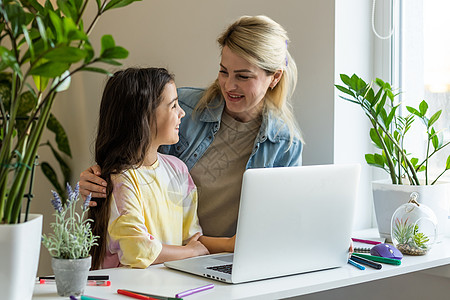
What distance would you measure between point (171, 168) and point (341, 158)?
564 mm

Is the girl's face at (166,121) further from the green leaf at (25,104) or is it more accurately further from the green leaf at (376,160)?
the green leaf at (25,104)

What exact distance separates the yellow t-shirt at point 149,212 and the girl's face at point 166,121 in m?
0.07

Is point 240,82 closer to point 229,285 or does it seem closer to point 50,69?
point 229,285

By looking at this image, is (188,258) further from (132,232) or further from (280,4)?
(280,4)

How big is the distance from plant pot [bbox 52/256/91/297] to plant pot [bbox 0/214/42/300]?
73 millimetres

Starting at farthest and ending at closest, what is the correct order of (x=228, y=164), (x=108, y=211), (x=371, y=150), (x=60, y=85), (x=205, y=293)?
(x=371, y=150) < (x=228, y=164) < (x=108, y=211) < (x=205, y=293) < (x=60, y=85)

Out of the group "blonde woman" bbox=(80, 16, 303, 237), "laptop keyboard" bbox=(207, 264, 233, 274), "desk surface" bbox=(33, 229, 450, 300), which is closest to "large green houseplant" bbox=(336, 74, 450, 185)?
"blonde woman" bbox=(80, 16, 303, 237)

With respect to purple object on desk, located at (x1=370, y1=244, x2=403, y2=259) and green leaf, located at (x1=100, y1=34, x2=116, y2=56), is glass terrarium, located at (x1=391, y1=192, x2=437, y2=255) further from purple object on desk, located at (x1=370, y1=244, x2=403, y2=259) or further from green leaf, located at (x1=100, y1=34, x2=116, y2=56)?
green leaf, located at (x1=100, y1=34, x2=116, y2=56)

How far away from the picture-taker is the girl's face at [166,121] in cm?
165

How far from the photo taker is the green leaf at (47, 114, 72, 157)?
321 centimetres

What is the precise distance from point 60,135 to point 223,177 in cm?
158

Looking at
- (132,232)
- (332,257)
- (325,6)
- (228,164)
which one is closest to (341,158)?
(228,164)

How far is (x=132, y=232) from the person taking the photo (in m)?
1.45

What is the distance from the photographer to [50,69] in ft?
3.04
